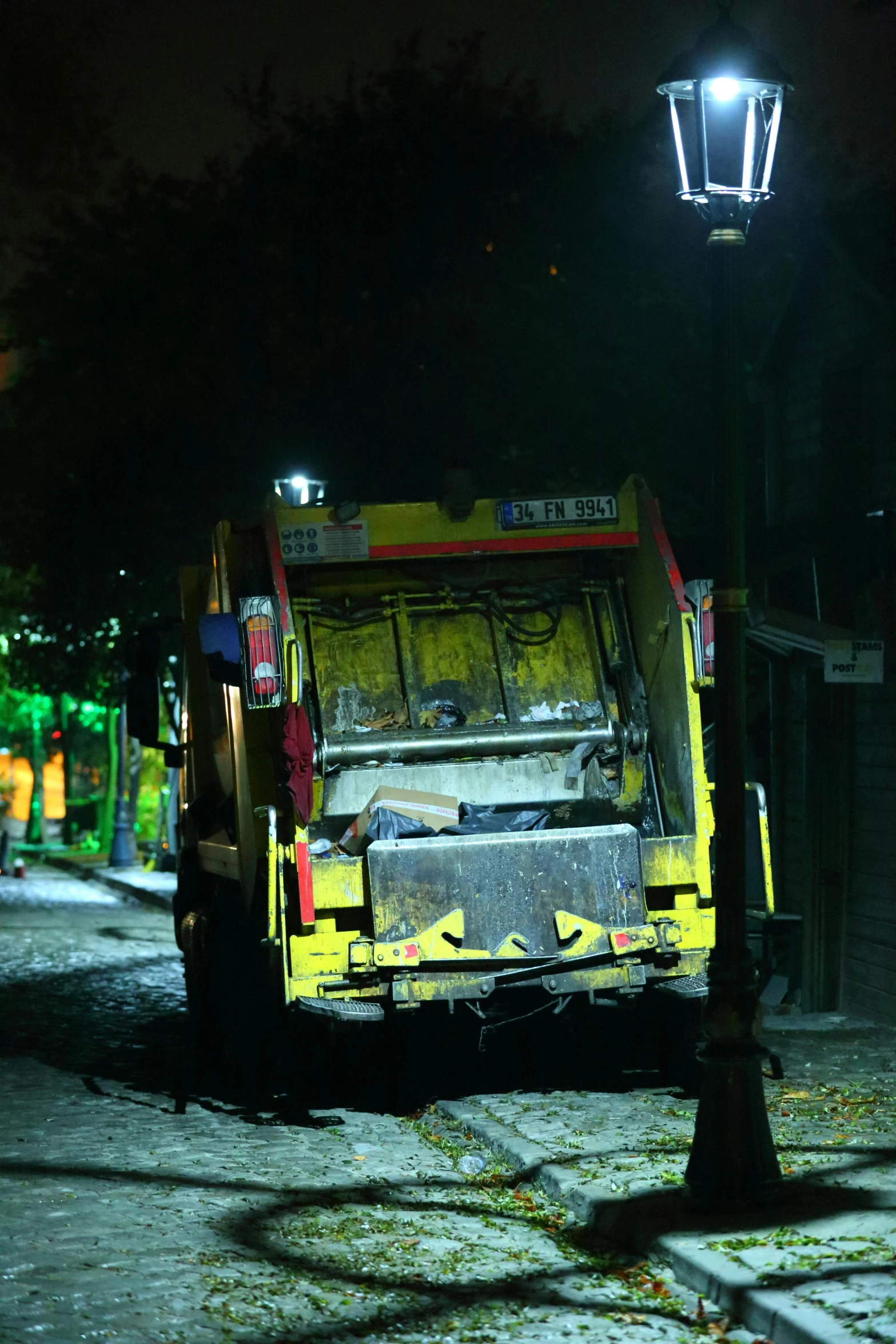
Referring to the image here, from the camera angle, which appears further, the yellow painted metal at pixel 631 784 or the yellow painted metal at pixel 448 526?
the yellow painted metal at pixel 631 784

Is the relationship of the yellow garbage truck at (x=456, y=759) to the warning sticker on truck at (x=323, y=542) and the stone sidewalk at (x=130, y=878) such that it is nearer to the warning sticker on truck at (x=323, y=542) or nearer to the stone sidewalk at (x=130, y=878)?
the warning sticker on truck at (x=323, y=542)

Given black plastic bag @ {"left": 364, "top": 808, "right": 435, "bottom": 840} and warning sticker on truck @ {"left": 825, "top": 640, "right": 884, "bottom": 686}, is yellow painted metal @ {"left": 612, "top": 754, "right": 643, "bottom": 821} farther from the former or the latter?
warning sticker on truck @ {"left": 825, "top": 640, "right": 884, "bottom": 686}

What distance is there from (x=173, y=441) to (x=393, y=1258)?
17.3 m

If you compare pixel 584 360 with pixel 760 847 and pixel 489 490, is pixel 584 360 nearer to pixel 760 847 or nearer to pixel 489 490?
pixel 489 490

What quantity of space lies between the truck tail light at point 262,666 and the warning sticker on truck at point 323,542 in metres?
0.83

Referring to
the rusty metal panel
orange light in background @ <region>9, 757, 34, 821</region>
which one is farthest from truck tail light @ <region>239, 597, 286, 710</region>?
orange light in background @ <region>9, 757, 34, 821</region>

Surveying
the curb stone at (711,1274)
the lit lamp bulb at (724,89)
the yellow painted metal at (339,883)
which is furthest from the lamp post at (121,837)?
the lit lamp bulb at (724,89)

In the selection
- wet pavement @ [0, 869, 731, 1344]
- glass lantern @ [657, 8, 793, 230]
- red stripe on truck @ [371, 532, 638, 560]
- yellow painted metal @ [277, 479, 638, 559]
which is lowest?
wet pavement @ [0, 869, 731, 1344]

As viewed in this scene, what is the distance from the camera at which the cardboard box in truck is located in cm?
978

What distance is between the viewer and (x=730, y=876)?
6844 mm

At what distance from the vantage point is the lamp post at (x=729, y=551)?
6.66m

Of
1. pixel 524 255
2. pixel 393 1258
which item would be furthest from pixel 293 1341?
pixel 524 255

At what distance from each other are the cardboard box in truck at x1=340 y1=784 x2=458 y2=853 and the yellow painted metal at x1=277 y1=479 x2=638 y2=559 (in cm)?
137

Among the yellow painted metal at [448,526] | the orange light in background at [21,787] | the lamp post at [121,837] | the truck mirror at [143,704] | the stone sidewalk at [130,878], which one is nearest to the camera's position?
the yellow painted metal at [448,526]
